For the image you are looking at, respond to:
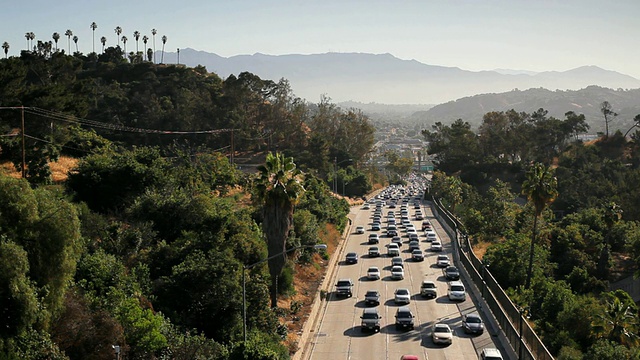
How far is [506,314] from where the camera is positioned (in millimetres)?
38875

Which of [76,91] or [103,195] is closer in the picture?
[103,195]

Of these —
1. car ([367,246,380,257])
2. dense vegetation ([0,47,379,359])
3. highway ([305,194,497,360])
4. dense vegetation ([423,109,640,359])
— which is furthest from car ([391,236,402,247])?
dense vegetation ([423,109,640,359])

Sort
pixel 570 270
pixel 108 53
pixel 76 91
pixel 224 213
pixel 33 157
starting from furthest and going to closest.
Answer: pixel 108 53, pixel 76 91, pixel 570 270, pixel 33 157, pixel 224 213

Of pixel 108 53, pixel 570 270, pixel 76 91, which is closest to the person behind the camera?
pixel 570 270

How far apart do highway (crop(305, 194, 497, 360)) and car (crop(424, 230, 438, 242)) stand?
29.3ft

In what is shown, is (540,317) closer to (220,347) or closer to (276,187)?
(276,187)

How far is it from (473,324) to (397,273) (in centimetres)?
1680

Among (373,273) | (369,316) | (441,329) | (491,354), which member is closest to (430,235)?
(373,273)

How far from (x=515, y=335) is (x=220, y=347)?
15.2m

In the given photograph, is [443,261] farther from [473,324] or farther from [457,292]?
[473,324]

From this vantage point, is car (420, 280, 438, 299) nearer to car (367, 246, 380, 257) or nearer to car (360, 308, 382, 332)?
car (360, 308, 382, 332)

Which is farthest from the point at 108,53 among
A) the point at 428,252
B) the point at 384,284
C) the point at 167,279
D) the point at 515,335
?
the point at 515,335

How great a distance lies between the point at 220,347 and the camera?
102 ft

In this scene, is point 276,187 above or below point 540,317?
above
